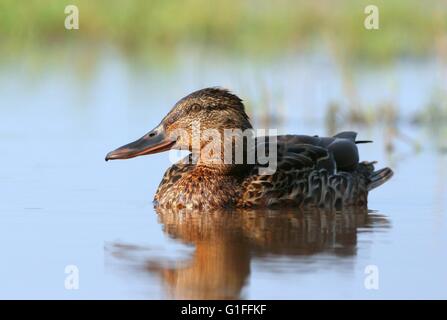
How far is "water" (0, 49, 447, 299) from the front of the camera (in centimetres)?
694

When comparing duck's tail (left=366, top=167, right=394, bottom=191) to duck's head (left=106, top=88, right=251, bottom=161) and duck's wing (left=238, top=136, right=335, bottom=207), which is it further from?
duck's head (left=106, top=88, right=251, bottom=161)

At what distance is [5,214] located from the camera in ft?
29.6

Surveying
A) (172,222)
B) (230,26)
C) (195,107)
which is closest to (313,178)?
(195,107)

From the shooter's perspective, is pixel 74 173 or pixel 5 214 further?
pixel 74 173

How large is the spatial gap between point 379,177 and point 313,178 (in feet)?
2.93

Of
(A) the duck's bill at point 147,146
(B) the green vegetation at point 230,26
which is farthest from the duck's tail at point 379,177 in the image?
(B) the green vegetation at point 230,26

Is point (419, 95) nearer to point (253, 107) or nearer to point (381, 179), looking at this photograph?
point (253, 107)

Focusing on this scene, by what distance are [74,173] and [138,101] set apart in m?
4.40

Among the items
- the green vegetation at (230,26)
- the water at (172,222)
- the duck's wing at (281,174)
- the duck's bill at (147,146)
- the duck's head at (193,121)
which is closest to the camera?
the water at (172,222)

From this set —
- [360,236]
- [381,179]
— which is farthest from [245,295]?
[381,179]

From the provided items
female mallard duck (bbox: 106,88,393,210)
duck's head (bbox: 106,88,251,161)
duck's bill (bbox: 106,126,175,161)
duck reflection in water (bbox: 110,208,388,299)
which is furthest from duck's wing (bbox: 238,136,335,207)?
duck's bill (bbox: 106,126,175,161)

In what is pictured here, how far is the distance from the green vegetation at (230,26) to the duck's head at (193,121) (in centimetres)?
879

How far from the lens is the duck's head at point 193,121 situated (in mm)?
9922

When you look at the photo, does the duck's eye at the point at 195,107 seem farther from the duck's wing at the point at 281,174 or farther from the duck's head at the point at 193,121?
the duck's wing at the point at 281,174
